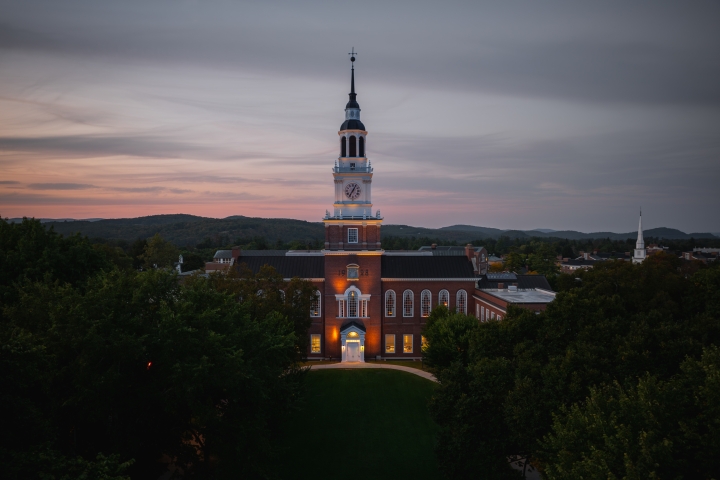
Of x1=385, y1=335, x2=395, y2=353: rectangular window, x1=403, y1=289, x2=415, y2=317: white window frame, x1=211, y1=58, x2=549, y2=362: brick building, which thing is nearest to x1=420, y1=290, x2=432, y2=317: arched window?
x1=211, y1=58, x2=549, y2=362: brick building

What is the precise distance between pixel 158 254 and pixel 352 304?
230 ft

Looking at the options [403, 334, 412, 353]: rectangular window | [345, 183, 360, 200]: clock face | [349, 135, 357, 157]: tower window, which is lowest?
[403, 334, 412, 353]: rectangular window

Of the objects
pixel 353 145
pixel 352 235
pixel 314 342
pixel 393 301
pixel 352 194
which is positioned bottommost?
pixel 314 342

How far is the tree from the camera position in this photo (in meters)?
113

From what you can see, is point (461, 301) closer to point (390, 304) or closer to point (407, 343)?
point (407, 343)

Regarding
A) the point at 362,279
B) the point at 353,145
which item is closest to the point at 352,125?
the point at 353,145

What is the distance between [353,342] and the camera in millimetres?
56250

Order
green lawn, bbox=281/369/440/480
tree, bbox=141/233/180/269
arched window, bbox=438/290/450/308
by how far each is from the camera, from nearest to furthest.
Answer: green lawn, bbox=281/369/440/480
arched window, bbox=438/290/450/308
tree, bbox=141/233/180/269

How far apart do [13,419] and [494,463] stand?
19866 millimetres

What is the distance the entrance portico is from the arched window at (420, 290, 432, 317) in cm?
700

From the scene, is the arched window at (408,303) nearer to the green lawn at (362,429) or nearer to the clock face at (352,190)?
the green lawn at (362,429)

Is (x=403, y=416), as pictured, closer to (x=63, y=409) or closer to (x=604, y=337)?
(x=604, y=337)

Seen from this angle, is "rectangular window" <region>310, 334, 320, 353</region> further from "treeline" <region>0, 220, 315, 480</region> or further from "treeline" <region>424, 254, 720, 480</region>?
"treeline" <region>0, 220, 315, 480</region>

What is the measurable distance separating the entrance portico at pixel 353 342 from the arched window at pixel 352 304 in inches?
43.7
